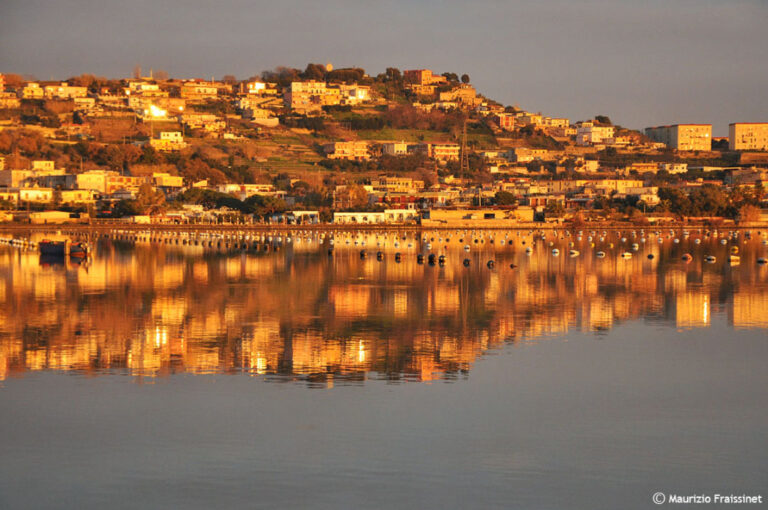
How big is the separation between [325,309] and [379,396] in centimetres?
1167

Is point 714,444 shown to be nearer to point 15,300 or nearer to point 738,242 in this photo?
point 15,300

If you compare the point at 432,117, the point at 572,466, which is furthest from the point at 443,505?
the point at 432,117

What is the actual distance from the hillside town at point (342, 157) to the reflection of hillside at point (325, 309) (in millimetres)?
48316

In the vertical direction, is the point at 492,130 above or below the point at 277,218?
above

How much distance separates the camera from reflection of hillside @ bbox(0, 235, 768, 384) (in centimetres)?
2050

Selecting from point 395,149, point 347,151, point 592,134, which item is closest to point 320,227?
point 347,151

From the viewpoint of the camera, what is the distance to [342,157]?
131m

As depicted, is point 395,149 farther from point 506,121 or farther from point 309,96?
point 506,121

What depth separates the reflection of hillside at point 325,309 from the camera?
20.5 meters

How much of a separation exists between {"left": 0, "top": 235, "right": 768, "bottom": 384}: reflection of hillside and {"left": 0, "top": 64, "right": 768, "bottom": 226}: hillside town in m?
48.3

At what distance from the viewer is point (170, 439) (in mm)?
14672

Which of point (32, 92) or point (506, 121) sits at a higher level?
point (32, 92)

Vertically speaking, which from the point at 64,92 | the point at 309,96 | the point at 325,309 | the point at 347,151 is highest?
the point at 309,96

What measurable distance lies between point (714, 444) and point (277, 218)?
78.5 m
